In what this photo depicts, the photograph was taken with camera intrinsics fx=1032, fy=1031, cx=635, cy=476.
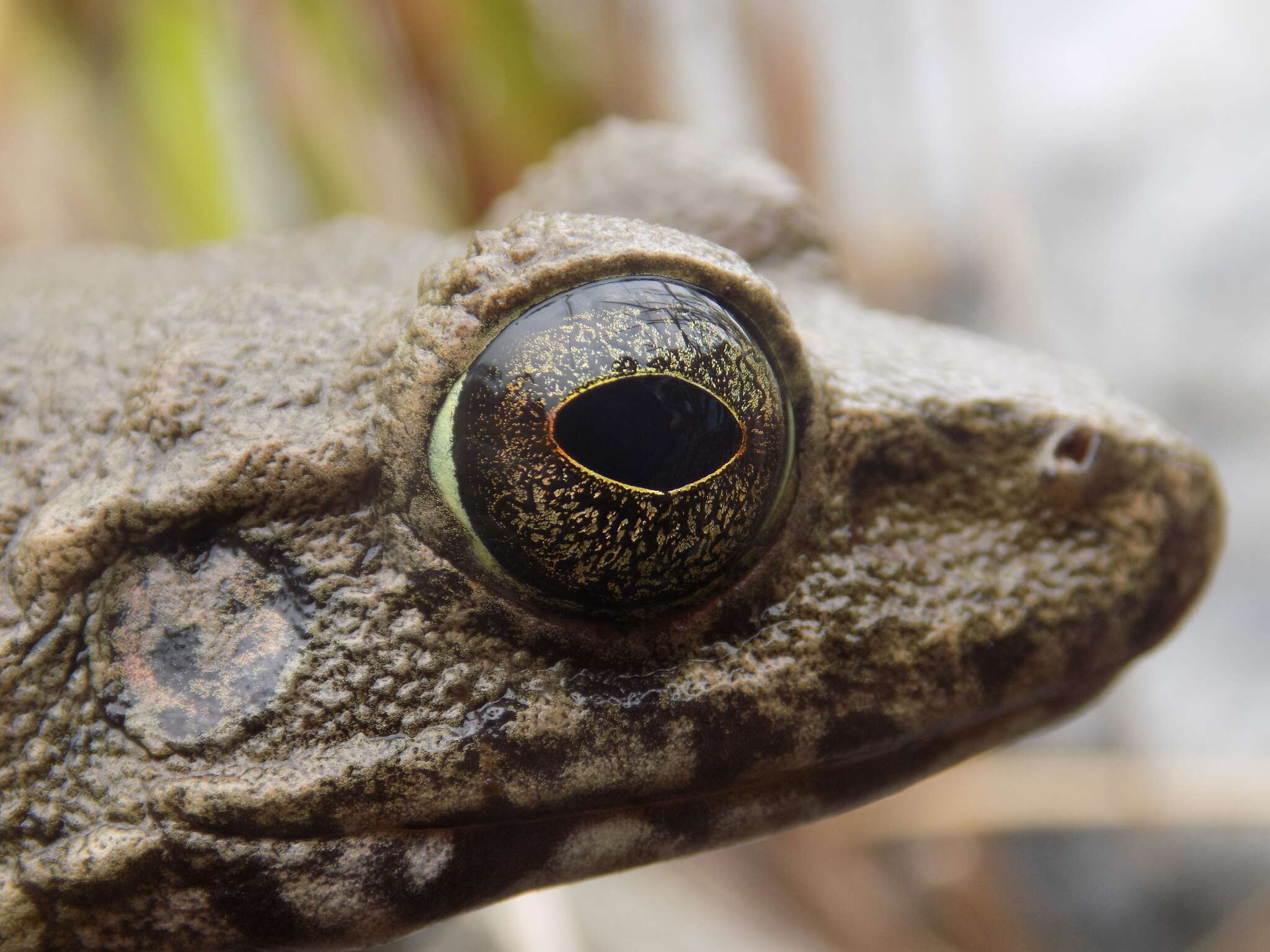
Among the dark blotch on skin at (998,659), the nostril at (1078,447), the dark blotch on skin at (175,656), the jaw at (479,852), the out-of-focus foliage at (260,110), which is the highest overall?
the out-of-focus foliage at (260,110)

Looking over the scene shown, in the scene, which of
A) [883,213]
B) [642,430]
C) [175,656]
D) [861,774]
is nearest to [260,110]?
[883,213]

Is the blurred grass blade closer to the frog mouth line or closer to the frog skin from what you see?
the frog skin

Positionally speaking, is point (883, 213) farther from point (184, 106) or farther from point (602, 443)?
point (602, 443)

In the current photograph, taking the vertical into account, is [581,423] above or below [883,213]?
below

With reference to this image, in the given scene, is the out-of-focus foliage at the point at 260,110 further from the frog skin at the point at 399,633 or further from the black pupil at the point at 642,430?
the black pupil at the point at 642,430

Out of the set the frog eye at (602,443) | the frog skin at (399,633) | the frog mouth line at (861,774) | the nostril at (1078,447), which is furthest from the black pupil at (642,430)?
the nostril at (1078,447)
